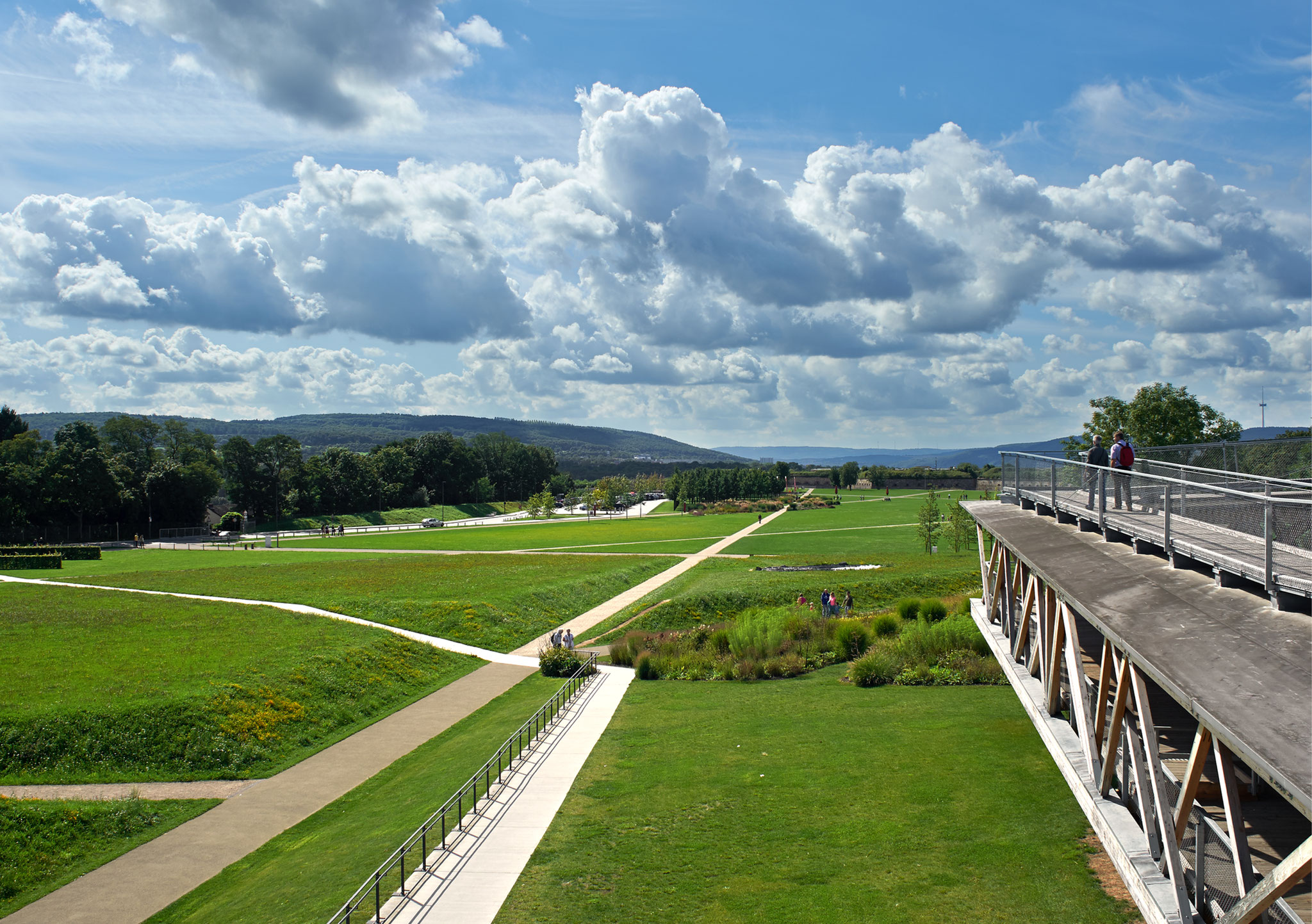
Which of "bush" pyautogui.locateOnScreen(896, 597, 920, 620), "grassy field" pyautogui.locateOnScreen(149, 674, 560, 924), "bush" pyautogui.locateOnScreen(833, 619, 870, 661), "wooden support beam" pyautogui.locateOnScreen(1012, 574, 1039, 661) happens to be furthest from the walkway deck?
"bush" pyautogui.locateOnScreen(896, 597, 920, 620)

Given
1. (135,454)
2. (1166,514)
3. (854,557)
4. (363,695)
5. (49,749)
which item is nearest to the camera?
(1166,514)

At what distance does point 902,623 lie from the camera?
1383 inches

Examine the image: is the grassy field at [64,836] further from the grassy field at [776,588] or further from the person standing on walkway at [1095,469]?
the grassy field at [776,588]

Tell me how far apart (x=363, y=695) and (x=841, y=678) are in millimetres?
17349

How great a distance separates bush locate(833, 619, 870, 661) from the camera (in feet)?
109

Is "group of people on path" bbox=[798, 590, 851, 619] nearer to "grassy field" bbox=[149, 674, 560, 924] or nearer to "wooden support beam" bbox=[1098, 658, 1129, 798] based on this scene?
"grassy field" bbox=[149, 674, 560, 924]

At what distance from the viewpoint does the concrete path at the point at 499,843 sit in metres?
13.2

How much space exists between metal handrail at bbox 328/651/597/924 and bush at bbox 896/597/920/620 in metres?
15.1

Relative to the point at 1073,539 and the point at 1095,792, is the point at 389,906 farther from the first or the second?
the point at 1073,539

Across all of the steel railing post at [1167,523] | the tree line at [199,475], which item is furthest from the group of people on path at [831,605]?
the tree line at [199,475]

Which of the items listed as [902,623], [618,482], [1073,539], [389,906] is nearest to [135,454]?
[618,482]

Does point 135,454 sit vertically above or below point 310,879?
above

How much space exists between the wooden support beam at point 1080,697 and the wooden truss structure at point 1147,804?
2 cm

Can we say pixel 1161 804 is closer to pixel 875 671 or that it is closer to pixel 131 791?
pixel 875 671
